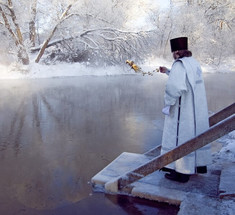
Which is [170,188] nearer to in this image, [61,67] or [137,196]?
[137,196]

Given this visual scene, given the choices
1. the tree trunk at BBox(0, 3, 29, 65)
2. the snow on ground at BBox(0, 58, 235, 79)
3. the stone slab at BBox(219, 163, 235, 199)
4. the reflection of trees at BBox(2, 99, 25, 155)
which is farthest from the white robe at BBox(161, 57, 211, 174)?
the tree trunk at BBox(0, 3, 29, 65)

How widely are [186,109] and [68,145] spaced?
2640mm

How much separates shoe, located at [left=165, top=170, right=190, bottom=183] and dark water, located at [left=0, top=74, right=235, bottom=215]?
482 mm

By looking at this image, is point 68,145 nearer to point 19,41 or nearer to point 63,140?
point 63,140

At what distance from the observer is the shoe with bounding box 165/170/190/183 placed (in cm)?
343

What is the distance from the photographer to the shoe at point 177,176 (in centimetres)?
343

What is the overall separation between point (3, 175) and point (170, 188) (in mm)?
2250

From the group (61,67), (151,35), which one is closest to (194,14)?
(151,35)

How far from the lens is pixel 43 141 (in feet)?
18.1

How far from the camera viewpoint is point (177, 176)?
3477mm

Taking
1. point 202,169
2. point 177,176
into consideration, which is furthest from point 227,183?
point 177,176

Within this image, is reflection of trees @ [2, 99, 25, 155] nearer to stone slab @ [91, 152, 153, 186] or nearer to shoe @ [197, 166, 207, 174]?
stone slab @ [91, 152, 153, 186]

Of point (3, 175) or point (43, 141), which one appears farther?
point (43, 141)

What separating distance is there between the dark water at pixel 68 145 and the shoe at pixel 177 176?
1.58ft
